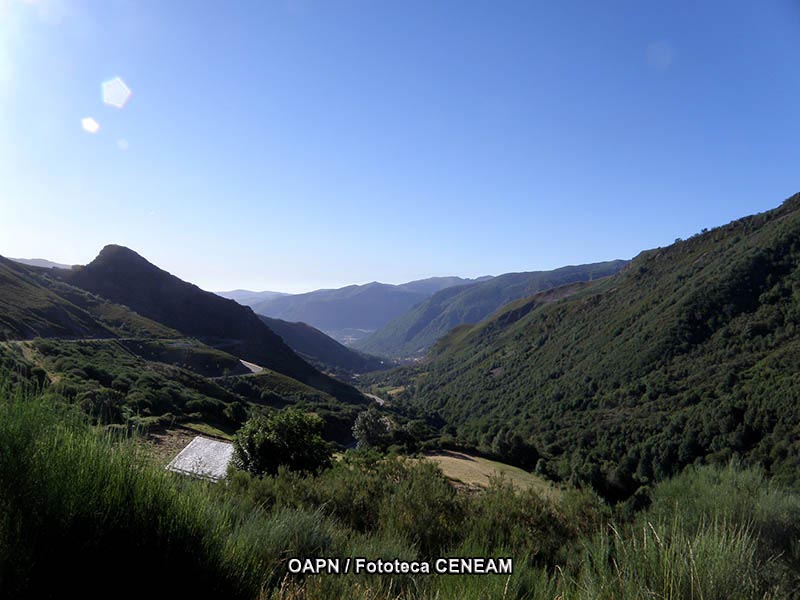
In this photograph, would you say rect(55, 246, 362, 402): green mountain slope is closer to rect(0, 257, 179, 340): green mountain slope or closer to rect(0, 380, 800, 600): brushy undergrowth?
rect(0, 257, 179, 340): green mountain slope

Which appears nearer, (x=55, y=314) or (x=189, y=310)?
(x=55, y=314)

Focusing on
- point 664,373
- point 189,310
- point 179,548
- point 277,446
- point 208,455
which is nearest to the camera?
point 179,548

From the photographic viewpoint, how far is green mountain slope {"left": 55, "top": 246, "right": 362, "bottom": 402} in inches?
3371

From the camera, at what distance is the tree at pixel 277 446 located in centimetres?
1377

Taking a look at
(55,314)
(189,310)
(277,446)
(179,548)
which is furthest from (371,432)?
(189,310)

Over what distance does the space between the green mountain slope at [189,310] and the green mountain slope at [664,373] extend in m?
37.4

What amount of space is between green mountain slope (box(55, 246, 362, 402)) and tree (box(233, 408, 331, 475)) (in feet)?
225

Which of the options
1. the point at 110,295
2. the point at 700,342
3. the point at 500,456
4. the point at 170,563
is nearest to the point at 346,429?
Result: the point at 500,456

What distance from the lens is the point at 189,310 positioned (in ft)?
302

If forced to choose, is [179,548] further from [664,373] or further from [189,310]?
[189,310]

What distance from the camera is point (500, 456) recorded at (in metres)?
Result: 48.4

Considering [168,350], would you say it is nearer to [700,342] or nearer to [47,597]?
[47,597]

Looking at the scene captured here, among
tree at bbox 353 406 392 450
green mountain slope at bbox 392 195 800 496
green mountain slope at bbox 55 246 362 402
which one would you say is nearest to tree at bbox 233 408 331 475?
tree at bbox 353 406 392 450

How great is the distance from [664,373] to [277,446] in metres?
72.1
